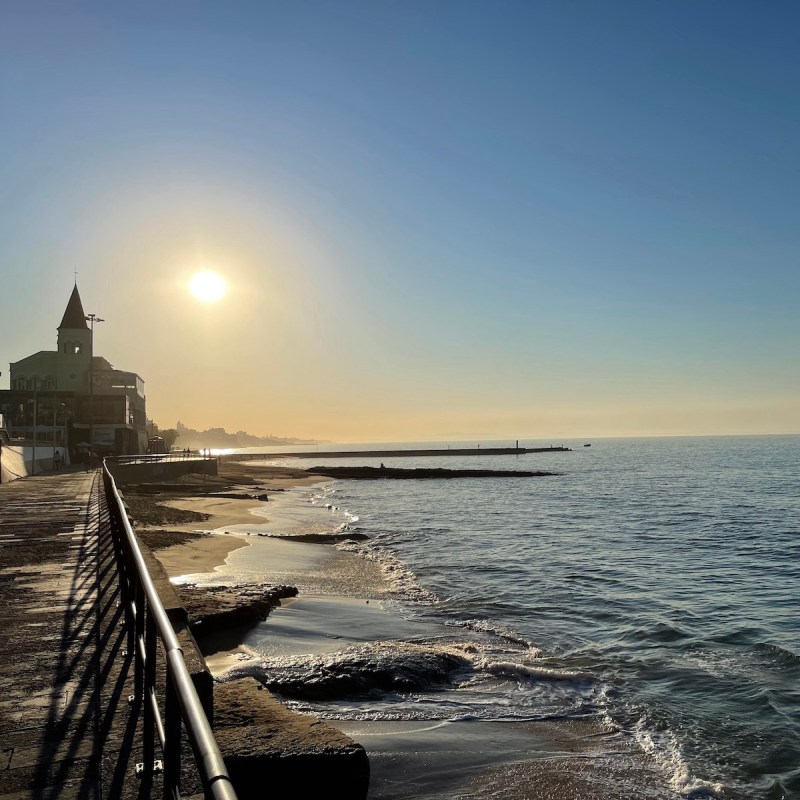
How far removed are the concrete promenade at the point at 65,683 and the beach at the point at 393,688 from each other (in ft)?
6.82

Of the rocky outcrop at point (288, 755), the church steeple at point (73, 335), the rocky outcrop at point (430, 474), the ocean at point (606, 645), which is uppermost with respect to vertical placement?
the church steeple at point (73, 335)

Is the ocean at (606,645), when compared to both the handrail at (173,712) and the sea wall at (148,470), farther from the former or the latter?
the sea wall at (148,470)

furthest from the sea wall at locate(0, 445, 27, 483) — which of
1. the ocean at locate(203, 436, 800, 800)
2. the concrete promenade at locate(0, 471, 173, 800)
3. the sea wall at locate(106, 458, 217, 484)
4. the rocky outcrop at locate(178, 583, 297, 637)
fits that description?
the concrete promenade at locate(0, 471, 173, 800)

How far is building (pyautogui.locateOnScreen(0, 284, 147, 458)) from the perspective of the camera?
6412 centimetres

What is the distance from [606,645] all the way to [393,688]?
4.53 m

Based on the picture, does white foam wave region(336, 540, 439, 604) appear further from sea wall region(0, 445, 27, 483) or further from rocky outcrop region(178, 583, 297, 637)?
sea wall region(0, 445, 27, 483)

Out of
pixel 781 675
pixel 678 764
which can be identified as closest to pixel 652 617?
pixel 781 675

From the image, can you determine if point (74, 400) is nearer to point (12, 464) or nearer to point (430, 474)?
point (430, 474)

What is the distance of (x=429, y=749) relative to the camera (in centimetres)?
708

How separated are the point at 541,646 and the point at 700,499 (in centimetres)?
3673

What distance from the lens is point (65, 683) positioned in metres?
4.99

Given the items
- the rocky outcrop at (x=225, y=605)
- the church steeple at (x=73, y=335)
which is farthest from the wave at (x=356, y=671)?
the church steeple at (x=73, y=335)

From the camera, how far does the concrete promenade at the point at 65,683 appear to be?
11.8 feet

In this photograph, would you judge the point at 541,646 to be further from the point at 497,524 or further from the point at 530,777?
the point at 497,524
